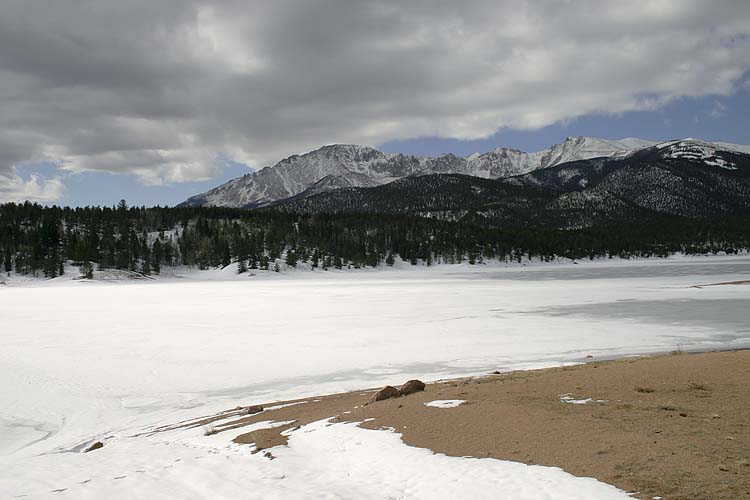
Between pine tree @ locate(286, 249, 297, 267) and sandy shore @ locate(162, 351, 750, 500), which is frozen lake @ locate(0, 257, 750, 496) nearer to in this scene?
sandy shore @ locate(162, 351, 750, 500)

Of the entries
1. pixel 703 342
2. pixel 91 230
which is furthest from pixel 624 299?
pixel 91 230

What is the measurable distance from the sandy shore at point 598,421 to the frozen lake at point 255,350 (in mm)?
2878

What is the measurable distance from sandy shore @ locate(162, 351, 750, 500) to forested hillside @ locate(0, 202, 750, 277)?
325 ft

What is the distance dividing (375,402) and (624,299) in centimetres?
3198

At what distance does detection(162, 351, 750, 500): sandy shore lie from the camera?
6406 millimetres

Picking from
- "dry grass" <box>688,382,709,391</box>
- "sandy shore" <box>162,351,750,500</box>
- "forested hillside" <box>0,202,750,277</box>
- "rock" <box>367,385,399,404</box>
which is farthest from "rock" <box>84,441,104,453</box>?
"forested hillside" <box>0,202,750,277</box>

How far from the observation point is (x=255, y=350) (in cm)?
2041

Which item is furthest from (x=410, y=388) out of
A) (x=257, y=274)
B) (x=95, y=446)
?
(x=257, y=274)

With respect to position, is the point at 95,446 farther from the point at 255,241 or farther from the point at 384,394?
the point at 255,241

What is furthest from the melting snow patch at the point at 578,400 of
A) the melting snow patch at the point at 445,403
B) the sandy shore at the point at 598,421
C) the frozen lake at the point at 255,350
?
the frozen lake at the point at 255,350

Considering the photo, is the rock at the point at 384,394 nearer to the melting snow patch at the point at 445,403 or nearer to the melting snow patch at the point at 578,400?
the melting snow patch at the point at 445,403

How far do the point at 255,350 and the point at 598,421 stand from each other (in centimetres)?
1477

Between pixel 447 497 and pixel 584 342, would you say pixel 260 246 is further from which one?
pixel 447 497

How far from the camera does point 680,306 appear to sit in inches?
1251
